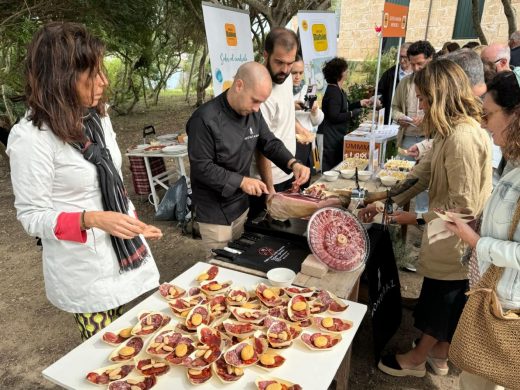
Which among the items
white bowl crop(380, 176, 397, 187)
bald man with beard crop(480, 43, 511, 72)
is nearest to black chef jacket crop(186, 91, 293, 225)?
white bowl crop(380, 176, 397, 187)

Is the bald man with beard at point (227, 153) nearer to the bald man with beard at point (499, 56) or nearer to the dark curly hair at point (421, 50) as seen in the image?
the bald man with beard at point (499, 56)

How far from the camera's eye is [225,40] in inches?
155

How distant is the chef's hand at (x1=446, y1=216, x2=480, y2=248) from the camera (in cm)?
151

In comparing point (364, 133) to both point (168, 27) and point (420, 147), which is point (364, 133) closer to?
point (420, 147)

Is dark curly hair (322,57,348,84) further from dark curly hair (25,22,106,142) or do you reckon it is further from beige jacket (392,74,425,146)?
dark curly hair (25,22,106,142)

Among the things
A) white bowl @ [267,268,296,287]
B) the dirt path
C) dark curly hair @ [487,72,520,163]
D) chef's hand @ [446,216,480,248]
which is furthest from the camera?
the dirt path

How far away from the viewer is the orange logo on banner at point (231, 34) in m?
3.95

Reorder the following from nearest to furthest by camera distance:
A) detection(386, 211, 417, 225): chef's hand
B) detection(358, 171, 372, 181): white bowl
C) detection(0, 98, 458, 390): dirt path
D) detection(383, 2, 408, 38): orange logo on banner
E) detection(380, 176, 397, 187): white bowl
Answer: detection(386, 211, 417, 225): chef's hand, detection(0, 98, 458, 390): dirt path, detection(380, 176, 397, 187): white bowl, detection(358, 171, 372, 181): white bowl, detection(383, 2, 408, 38): orange logo on banner

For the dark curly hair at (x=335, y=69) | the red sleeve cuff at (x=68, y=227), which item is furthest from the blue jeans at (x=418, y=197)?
the red sleeve cuff at (x=68, y=227)

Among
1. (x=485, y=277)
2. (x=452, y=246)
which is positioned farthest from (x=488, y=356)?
(x=452, y=246)

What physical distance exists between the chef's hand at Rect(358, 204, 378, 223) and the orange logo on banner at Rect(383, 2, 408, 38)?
2.90 meters

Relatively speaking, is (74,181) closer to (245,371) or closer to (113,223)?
(113,223)

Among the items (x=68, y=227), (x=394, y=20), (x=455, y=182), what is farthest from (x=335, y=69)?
(x=68, y=227)

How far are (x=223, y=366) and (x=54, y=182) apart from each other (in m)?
1.00
